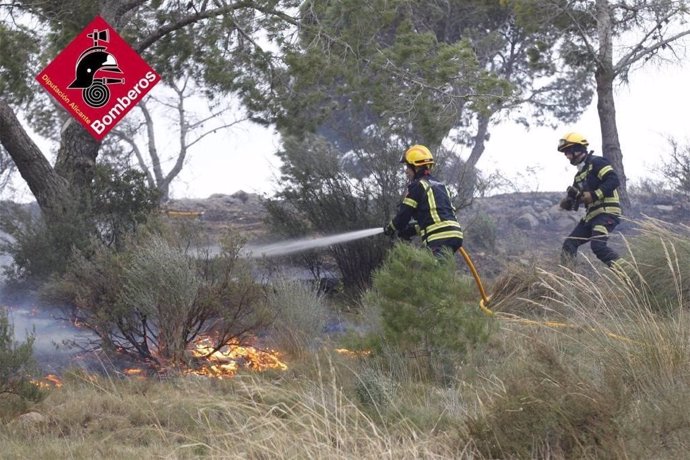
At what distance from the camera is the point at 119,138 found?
29406mm

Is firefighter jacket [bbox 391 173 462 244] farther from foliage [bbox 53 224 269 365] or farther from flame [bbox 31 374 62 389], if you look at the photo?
flame [bbox 31 374 62 389]

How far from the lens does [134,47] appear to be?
543 inches

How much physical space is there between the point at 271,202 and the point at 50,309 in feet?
16.4

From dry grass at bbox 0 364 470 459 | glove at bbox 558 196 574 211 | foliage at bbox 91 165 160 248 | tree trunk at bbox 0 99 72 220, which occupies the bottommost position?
dry grass at bbox 0 364 470 459

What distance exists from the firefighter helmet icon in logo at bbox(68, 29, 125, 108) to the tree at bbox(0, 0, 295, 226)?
44cm

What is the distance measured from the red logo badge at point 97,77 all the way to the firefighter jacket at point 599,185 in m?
5.39

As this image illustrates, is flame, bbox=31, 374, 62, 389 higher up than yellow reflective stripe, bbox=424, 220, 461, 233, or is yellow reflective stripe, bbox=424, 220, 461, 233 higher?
yellow reflective stripe, bbox=424, 220, 461, 233

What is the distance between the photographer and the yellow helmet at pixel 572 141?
11.7m

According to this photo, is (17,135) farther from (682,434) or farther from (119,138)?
(119,138)

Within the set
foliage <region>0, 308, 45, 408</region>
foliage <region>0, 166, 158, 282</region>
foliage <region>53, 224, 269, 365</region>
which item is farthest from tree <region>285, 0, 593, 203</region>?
foliage <region>0, 308, 45, 408</region>

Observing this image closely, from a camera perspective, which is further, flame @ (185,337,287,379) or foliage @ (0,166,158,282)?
foliage @ (0,166,158,282)

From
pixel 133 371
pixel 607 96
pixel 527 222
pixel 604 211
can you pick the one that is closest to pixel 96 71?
pixel 133 371

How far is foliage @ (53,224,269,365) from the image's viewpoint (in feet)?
27.2

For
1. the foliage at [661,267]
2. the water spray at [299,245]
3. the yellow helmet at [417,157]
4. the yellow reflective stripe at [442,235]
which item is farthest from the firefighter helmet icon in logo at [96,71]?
the foliage at [661,267]
